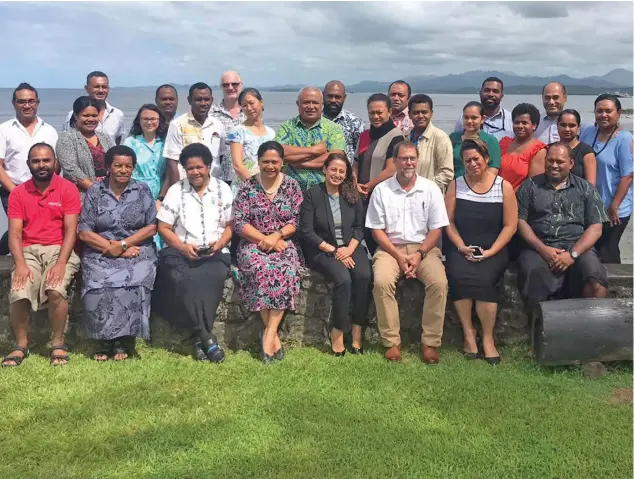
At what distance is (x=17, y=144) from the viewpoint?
6188 millimetres

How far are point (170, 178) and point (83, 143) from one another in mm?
892

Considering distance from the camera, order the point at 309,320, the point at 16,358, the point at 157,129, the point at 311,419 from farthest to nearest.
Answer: the point at 157,129, the point at 309,320, the point at 16,358, the point at 311,419

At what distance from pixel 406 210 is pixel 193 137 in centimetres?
231

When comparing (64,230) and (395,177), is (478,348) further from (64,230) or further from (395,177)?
(64,230)

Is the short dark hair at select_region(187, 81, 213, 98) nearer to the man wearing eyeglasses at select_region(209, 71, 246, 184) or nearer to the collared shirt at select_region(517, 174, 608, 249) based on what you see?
the man wearing eyeglasses at select_region(209, 71, 246, 184)

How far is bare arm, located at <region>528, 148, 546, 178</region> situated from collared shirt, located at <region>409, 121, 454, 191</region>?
0.76m

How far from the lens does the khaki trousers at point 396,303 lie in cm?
536

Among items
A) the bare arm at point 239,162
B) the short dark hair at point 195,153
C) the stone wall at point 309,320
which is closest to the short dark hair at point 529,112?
the stone wall at point 309,320

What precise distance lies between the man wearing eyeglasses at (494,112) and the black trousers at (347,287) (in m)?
2.29

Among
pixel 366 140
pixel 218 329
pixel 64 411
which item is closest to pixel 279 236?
pixel 218 329

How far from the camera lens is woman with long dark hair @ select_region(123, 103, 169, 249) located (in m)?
6.31

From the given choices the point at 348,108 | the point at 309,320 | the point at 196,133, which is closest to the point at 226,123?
the point at 196,133

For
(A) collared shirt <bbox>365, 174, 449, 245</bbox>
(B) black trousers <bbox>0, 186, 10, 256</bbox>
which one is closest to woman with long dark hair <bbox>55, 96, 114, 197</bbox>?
(B) black trousers <bbox>0, 186, 10, 256</bbox>

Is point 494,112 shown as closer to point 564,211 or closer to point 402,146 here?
point 564,211
